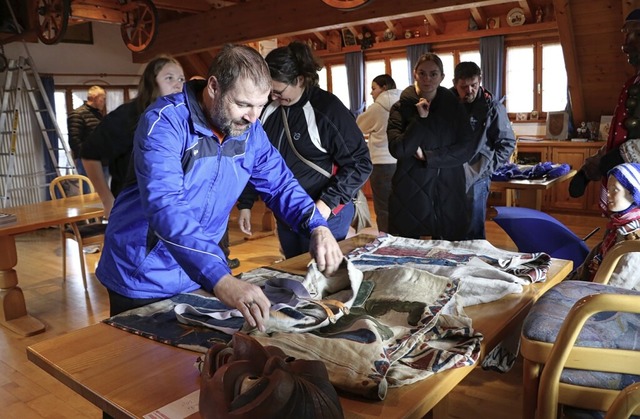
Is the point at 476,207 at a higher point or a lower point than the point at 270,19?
lower

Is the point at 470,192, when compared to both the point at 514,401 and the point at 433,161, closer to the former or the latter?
the point at 433,161

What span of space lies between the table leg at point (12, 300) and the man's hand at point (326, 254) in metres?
2.74

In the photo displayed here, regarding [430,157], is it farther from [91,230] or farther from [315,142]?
[91,230]

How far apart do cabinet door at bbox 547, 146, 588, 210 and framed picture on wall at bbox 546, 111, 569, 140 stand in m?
0.23

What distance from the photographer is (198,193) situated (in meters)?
1.49

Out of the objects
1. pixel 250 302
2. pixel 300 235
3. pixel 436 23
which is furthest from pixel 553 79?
pixel 250 302

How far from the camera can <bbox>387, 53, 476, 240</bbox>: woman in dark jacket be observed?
2.95 meters

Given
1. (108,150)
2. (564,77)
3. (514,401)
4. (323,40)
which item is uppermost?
(323,40)

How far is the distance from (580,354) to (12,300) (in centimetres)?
359

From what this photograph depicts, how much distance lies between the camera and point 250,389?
817 mm

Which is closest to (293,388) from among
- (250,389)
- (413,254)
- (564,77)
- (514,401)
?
(250,389)

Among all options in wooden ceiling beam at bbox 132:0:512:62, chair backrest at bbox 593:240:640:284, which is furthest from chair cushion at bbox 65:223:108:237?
chair backrest at bbox 593:240:640:284

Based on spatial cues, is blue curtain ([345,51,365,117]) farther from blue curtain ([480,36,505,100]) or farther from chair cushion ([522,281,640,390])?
chair cushion ([522,281,640,390])

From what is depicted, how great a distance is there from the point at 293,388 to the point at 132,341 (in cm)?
62
